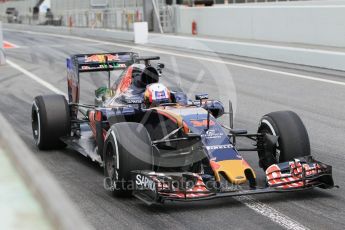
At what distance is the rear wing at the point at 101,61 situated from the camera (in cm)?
1009

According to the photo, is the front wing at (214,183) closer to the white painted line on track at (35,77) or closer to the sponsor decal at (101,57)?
the sponsor decal at (101,57)

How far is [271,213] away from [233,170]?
616mm

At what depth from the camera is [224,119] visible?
462 inches

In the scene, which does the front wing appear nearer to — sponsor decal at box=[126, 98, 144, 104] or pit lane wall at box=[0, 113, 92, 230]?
pit lane wall at box=[0, 113, 92, 230]

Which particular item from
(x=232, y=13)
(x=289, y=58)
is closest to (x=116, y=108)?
(x=289, y=58)

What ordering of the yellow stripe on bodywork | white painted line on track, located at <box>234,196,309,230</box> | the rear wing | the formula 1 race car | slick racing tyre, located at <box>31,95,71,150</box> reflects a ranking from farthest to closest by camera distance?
the rear wing
slick racing tyre, located at <box>31,95,71,150</box>
the yellow stripe on bodywork
the formula 1 race car
white painted line on track, located at <box>234,196,309,230</box>

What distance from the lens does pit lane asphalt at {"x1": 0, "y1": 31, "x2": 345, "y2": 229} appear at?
6.17m

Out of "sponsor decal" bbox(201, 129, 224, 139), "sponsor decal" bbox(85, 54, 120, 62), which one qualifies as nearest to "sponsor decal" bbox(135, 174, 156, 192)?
"sponsor decal" bbox(201, 129, 224, 139)

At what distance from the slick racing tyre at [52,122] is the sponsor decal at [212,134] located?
2.93 meters

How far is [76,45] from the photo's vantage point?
31.5 m

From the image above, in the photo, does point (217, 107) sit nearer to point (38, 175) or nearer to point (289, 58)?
point (38, 175)

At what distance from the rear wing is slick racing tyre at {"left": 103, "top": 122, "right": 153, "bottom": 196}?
10.8 feet

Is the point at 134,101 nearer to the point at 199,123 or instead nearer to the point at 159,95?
the point at 159,95

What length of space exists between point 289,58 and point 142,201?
14.2 m
